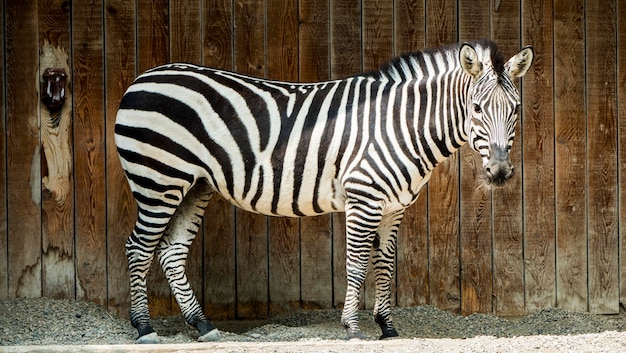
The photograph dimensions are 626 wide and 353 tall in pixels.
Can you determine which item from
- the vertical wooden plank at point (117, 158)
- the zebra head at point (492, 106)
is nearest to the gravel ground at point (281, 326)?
the vertical wooden plank at point (117, 158)

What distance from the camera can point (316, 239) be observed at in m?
6.76

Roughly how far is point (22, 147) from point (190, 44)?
142 centimetres

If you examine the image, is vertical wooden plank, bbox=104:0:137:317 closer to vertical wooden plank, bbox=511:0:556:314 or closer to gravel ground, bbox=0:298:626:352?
gravel ground, bbox=0:298:626:352

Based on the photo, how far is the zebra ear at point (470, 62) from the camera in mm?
5562

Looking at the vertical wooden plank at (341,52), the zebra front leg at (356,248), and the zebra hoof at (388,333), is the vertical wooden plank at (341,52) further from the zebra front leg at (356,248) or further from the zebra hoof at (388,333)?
the zebra front leg at (356,248)

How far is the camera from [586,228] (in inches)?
270

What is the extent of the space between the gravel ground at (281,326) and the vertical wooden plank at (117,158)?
257mm

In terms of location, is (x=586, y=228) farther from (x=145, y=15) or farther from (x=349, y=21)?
(x=145, y=15)

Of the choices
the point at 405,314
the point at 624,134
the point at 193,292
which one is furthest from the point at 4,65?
the point at 624,134

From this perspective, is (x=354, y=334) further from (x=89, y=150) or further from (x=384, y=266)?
(x=89, y=150)

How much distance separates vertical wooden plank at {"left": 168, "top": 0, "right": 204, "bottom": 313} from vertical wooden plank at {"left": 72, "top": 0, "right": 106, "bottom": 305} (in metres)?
0.52

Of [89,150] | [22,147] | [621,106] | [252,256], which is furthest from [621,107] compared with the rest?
[22,147]

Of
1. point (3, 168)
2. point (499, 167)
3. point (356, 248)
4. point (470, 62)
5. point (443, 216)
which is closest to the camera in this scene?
point (499, 167)

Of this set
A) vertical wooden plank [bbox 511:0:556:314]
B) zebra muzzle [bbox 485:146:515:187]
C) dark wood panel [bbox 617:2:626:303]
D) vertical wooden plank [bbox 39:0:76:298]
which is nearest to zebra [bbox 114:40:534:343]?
zebra muzzle [bbox 485:146:515:187]
